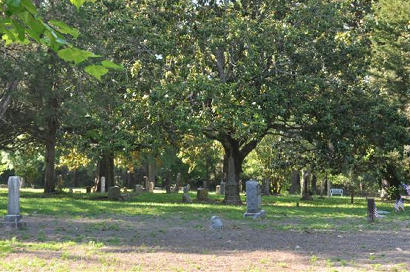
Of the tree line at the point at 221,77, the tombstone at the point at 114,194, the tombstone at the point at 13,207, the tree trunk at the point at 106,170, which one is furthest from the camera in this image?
the tree trunk at the point at 106,170

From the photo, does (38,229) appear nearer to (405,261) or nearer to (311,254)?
(311,254)

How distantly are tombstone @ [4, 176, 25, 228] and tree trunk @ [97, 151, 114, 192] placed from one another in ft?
67.8

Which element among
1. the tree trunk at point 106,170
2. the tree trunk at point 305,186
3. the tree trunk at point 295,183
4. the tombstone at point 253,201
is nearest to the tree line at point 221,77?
the tombstone at point 253,201

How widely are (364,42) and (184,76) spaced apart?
9.20 metres

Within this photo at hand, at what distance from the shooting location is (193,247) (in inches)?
454

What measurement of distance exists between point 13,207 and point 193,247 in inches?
226

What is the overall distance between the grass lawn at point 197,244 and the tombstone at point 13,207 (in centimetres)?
48

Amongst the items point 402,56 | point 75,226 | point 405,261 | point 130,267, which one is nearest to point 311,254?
point 405,261

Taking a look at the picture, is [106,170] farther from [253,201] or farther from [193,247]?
[193,247]

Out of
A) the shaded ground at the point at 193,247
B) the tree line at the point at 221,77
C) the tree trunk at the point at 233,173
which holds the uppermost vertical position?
the tree line at the point at 221,77

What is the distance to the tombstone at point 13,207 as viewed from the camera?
46.1 feet

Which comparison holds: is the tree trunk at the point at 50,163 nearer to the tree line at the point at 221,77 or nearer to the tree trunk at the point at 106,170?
the tree trunk at the point at 106,170

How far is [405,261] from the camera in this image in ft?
32.3

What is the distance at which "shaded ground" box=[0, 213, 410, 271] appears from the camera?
9.32m
